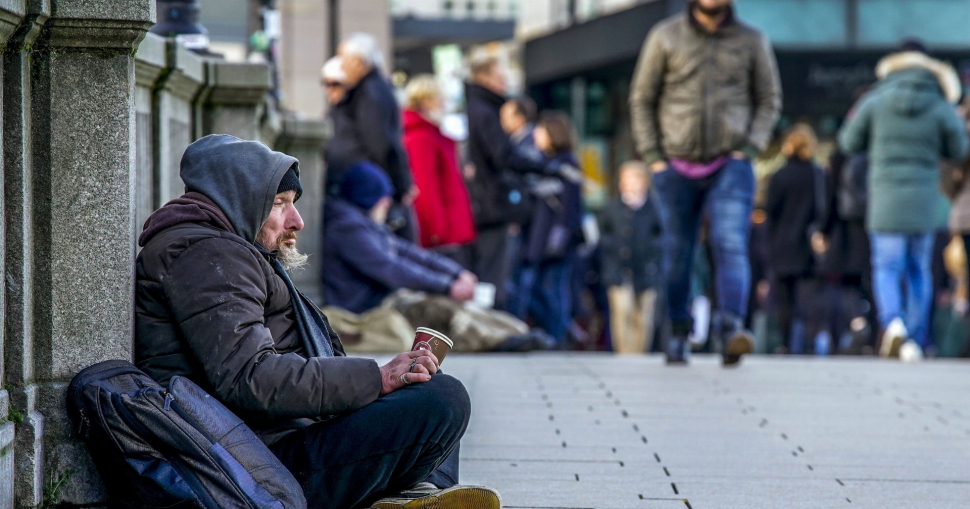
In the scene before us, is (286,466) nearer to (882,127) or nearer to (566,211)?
(882,127)

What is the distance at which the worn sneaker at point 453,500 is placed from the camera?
3703 mm

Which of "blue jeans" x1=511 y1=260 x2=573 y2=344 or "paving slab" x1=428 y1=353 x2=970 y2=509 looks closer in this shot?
"paving slab" x1=428 y1=353 x2=970 y2=509

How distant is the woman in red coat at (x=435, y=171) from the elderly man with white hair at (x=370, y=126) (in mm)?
823

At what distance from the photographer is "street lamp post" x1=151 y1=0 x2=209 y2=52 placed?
661 cm

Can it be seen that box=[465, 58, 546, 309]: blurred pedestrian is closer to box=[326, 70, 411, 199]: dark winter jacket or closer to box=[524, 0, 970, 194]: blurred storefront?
box=[326, 70, 411, 199]: dark winter jacket

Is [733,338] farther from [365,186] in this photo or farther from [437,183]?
[437,183]

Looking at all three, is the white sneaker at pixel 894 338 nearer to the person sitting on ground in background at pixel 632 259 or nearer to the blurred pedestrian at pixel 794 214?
the blurred pedestrian at pixel 794 214

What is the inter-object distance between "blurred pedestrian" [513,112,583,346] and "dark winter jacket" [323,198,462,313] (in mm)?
2395

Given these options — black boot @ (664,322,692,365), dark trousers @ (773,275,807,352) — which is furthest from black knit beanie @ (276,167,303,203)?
dark trousers @ (773,275,807,352)

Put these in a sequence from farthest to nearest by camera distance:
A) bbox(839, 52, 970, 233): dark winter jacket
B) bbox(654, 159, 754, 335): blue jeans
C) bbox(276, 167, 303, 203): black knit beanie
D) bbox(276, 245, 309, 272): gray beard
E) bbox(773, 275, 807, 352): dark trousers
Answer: bbox(773, 275, 807, 352): dark trousers < bbox(839, 52, 970, 233): dark winter jacket < bbox(654, 159, 754, 335): blue jeans < bbox(276, 245, 309, 272): gray beard < bbox(276, 167, 303, 203): black knit beanie

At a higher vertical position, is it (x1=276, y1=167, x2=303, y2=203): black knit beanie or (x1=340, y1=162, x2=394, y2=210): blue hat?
(x1=276, y1=167, x2=303, y2=203): black knit beanie

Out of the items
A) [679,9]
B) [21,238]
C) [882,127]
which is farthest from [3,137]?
[679,9]

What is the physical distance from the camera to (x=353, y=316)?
884 cm

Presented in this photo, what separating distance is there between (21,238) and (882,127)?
26.2 ft
